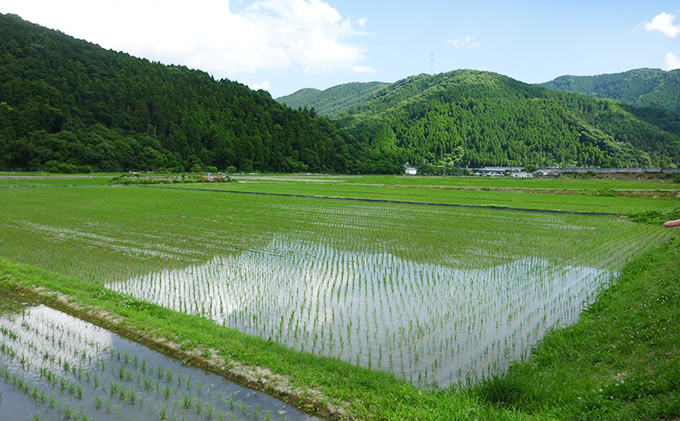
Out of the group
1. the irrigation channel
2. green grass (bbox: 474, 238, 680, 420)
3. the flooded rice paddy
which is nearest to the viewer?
green grass (bbox: 474, 238, 680, 420)

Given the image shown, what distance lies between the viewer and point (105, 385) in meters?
4.07

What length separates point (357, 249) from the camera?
37.7 ft

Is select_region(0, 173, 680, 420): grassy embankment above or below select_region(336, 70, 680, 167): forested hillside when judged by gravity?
below

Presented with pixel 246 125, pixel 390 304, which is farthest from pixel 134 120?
pixel 390 304

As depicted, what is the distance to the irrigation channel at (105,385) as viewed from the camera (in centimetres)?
361

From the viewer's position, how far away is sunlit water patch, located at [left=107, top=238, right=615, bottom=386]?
4.89 meters

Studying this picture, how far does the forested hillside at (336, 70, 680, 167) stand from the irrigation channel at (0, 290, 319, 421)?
14434 centimetres

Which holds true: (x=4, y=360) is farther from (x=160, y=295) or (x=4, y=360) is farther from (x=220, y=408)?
(x=220, y=408)

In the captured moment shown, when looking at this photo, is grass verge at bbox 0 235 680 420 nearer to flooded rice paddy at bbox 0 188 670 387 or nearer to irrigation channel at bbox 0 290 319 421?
irrigation channel at bbox 0 290 319 421

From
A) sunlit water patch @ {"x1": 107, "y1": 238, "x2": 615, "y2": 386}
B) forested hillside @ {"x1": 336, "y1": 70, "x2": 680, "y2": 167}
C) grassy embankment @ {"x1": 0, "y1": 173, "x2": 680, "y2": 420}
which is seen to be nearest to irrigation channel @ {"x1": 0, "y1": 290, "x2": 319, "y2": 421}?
grassy embankment @ {"x1": 0, "y1": 173, "x2": 680, "y2": 420}

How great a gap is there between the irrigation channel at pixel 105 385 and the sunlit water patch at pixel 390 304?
3.96ft

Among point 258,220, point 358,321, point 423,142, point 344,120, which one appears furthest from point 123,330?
point 344,120

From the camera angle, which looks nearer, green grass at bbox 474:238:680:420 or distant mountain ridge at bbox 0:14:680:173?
green grass at bbox 474:238:680:420

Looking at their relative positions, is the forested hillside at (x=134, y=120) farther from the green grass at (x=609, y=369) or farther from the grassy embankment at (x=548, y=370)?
the green grass at (x=609, y=369)
